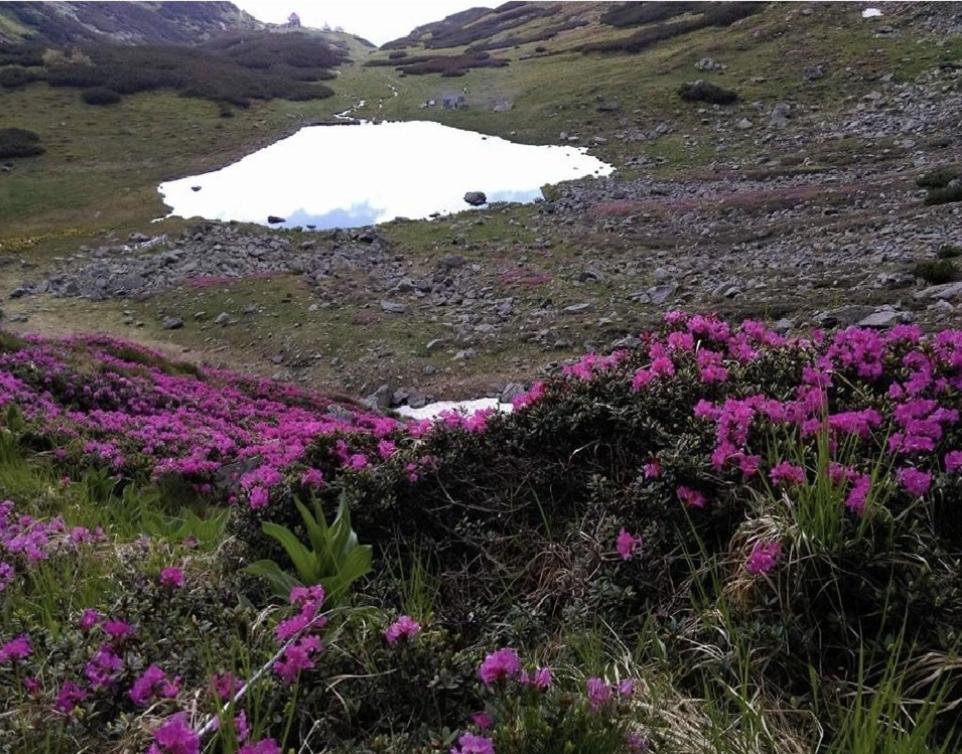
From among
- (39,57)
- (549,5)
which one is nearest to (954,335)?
(39,57)

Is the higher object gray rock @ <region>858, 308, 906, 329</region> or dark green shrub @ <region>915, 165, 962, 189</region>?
dark green shrub @ <region>915, 165, 962, 189</region>

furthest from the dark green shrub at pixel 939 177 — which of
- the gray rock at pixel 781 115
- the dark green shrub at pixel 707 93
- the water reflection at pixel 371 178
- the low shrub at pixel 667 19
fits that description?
the low shrub at pixel 667 19

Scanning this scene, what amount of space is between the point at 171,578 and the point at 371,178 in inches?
1524

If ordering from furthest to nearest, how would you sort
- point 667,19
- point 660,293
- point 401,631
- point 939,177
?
1. point 667,19
2. point 939,177
3. point 660,293
4. point 401,631

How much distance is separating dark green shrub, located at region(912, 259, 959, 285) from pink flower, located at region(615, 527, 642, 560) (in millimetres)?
14473

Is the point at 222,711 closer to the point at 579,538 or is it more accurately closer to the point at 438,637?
the point at 438,637

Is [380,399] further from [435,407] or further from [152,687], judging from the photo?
[152,687]

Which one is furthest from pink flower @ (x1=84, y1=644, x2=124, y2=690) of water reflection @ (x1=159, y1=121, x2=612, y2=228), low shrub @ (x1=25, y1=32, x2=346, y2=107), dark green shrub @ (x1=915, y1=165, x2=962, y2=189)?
low shrub @ (x1=25, y1=32, x2=346, y2=107)

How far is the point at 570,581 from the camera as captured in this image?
3221 mm

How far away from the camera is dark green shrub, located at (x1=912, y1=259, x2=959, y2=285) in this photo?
47.5 ft

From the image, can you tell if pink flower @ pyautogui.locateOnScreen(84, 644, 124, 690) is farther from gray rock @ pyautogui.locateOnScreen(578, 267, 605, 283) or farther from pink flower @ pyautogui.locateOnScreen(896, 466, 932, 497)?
gray rock @ pyautogui.locateOnScreen(578, 267, 605, 283)

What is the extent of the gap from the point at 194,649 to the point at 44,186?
4521 cm

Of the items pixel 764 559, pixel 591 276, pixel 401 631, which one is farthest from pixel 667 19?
pixel 401 631

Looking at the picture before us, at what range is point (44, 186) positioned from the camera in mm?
39594
